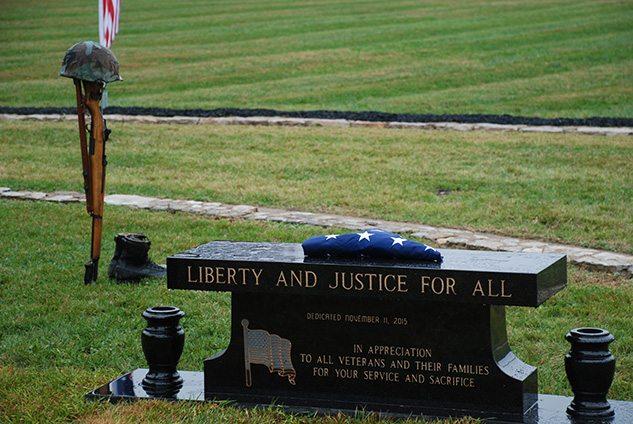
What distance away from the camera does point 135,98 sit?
73.3 feet

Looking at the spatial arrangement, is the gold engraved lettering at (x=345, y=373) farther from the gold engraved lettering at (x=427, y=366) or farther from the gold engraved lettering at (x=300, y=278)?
the gold engraved lettering at (x=300, y=278)

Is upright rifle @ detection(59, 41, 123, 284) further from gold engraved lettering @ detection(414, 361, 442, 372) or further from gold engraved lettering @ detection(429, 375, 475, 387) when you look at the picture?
gold engraved lettering @ detection(429, 375, 475, 387)

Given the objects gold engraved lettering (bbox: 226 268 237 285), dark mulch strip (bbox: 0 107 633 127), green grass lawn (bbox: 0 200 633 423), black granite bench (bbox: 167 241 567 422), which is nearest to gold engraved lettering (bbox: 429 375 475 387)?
black granite bench (bbox: 167 241 567 422)

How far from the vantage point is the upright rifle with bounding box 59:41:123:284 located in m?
7.11

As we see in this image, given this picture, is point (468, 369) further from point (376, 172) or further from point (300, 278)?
point (376, 172)

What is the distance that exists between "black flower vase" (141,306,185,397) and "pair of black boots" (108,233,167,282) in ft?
8.54

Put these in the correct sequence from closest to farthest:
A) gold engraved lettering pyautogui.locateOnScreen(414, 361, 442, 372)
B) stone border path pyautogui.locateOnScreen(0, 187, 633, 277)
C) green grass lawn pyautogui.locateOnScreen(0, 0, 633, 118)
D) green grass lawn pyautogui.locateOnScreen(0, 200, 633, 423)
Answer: gold engraved lettering pyautogui.locateOnScreen(414, 361, 442, 372), green grass lawn pyautogui.locateOnScreen(0, 200, 633, 423), stone border path pyautogui.locateOnScreen(0, 187, 633, 277), green grass lawn pyautogui.locateOnScreen(0, 0, 633, 118)

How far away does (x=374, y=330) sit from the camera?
15.7ft

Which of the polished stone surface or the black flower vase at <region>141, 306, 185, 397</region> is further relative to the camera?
the black flower vase at <region>141, 306, 185, 397</region>

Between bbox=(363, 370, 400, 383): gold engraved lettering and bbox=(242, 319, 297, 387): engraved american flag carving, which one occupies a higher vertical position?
bbox=(242, 319, 297, 387): engraved american flag carving

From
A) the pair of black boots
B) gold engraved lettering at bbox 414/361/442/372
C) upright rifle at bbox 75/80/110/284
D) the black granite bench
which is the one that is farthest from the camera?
the pair of black boots

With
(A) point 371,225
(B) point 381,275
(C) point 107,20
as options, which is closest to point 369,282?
(B) point 381,275


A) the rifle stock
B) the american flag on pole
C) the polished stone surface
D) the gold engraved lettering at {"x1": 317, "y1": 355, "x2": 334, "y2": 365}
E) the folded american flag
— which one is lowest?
the polished stone surface

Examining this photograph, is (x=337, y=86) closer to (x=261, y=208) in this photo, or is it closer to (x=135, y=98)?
(x=135, y=98)
